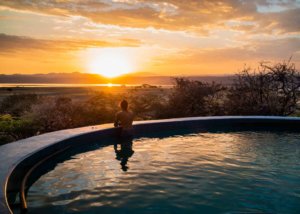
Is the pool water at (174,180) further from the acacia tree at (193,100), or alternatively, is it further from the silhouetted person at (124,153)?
the acacia tree at (193,100)

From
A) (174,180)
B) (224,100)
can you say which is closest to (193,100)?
(224,100)

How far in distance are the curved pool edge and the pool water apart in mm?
512

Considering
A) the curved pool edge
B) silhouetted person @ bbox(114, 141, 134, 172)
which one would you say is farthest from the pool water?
the curved pool edge

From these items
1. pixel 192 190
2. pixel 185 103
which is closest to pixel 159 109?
pixel 185 103

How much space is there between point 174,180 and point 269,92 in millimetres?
12303

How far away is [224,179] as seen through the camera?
277 inches

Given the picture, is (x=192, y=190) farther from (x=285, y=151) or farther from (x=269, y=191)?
(x=285, y=151)

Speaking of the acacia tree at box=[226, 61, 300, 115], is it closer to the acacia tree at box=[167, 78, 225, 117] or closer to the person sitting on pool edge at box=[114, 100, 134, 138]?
the acacia tree at box=[167, 78, 225, 117]

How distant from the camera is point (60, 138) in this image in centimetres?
896

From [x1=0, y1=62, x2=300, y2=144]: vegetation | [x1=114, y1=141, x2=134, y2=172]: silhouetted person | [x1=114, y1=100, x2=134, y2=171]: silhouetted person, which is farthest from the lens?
[x1=0, y1=62, x2=300, y2=144]: vegetation

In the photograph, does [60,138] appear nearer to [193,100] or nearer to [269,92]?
[193,100]

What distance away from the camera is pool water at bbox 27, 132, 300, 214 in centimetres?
562

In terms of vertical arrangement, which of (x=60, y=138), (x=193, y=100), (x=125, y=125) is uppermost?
(x=193, y=100)

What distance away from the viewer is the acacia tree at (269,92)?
17.3 meters
